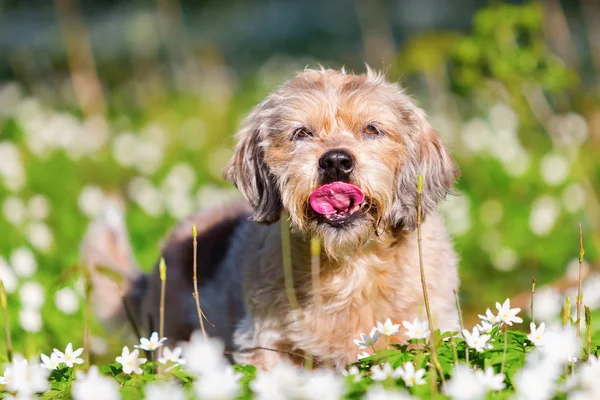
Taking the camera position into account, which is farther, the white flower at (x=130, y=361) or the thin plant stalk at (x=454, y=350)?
the white flower at (x=130, y=361)

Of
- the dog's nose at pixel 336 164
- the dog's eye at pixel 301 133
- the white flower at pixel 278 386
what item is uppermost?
the dog's eye at pixel 301 133

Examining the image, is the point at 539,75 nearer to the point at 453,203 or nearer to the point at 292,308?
the point at 453,203

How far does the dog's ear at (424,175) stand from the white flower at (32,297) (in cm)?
224

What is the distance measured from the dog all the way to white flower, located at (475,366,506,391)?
3.42 feet

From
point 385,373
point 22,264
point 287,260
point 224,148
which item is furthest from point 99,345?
point 224,148

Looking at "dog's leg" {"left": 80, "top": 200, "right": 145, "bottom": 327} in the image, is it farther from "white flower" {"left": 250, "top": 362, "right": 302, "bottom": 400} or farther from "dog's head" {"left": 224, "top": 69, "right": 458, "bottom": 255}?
"white flower" {"left": 250, "top": 362, "right": 302, "bottom": 400}

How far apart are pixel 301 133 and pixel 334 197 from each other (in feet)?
1.35

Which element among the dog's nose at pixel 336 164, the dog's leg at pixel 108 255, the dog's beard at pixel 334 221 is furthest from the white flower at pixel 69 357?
the dog's leg at pixel 108 255

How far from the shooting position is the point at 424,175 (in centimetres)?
409

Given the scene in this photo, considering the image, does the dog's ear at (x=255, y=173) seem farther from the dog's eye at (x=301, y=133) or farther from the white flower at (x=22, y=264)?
the white flower at (x=22, y=264)

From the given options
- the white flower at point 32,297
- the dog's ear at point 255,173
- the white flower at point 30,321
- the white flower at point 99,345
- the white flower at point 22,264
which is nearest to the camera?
the dog's ear at point 255,173

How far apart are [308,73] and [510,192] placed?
350cm

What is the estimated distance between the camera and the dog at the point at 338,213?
3.73m

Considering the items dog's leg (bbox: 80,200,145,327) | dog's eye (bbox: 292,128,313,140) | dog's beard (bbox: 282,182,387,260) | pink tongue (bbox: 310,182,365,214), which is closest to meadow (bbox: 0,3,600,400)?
dog's leg (bbox: 80,200,145,327)
